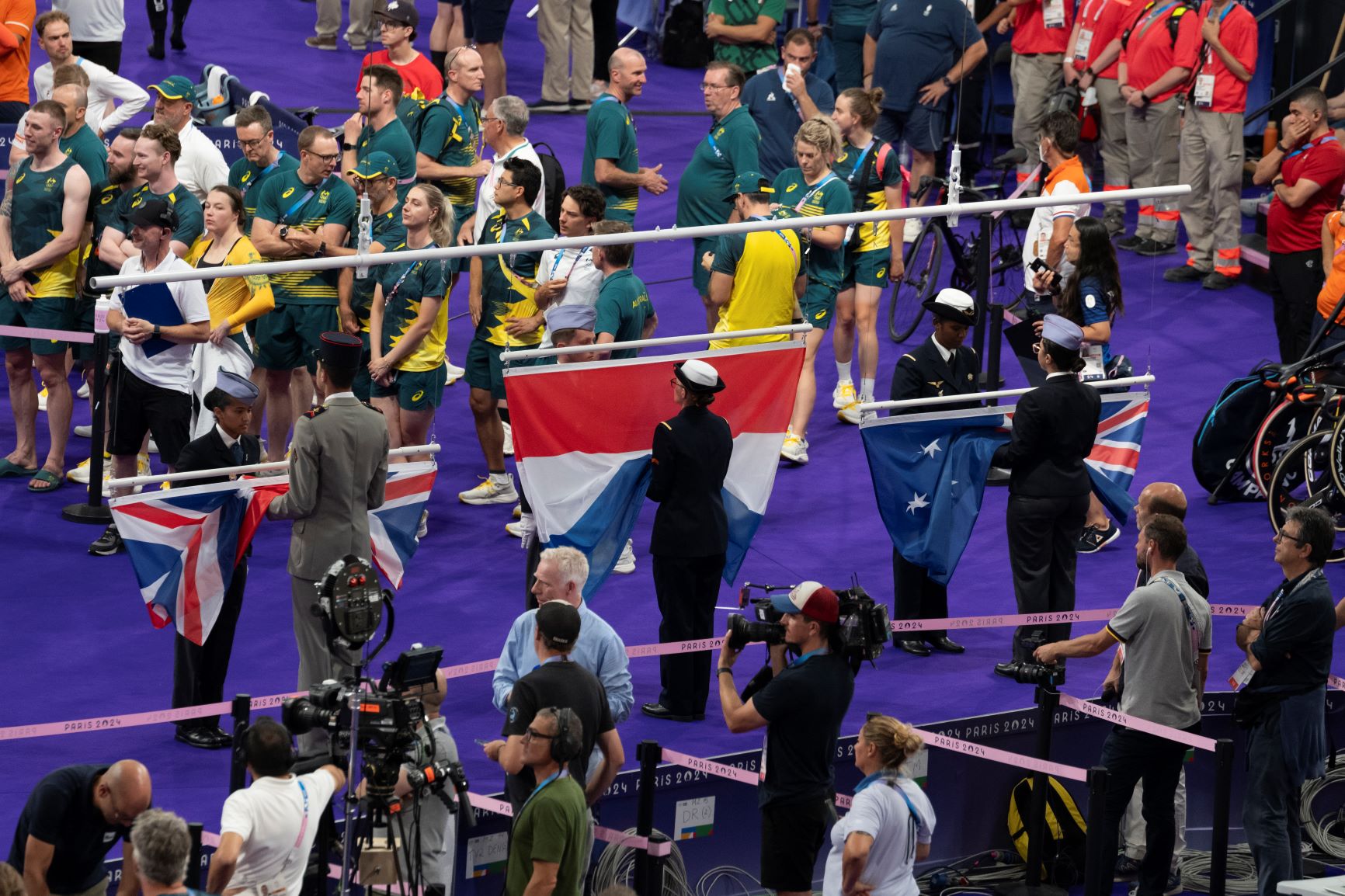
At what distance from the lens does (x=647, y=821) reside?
7.67 metres

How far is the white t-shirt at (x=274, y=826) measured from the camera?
6.48 m

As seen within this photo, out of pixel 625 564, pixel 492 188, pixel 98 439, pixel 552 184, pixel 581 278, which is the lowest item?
pixel 625 564

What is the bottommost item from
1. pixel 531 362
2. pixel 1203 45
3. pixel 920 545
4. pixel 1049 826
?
pixel 1049 826

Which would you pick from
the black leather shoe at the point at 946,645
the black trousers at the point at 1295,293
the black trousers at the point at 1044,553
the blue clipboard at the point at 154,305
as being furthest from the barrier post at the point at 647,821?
the black trousers at the point at 1295,293

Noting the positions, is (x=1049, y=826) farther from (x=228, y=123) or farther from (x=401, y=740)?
(x=228, y=123)

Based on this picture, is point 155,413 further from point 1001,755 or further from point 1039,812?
point 1039,812

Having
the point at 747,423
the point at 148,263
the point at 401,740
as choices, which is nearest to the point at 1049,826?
the point at 747,423

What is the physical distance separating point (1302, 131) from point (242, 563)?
7.33 metres

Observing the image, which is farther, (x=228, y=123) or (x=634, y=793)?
(x=228, y=123)

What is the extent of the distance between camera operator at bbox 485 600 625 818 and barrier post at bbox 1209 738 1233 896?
247 cm

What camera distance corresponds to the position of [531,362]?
32.2ft

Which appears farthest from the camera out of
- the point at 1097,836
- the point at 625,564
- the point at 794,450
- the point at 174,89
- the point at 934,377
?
the point at 174,89

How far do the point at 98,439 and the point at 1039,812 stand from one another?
15.3 ft

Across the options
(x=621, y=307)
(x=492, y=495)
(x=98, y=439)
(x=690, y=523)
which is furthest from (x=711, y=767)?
(x=98, y=439)
